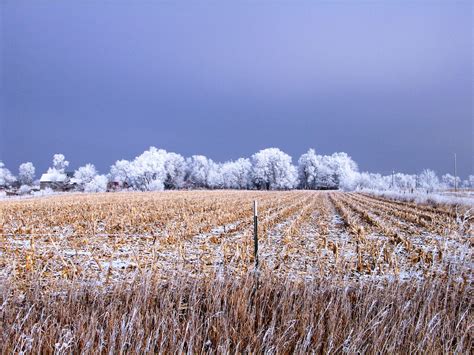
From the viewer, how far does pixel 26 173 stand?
399ft

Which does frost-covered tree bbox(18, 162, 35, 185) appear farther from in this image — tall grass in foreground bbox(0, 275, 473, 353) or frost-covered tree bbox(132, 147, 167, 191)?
tall grass in foreground bbox(0, 275, 473, 353)

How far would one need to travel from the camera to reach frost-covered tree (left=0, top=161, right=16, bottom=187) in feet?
355

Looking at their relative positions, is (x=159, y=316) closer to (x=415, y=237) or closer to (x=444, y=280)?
(x=444, y=280)

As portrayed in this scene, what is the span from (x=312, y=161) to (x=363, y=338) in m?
108

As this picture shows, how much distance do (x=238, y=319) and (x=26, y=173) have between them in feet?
463

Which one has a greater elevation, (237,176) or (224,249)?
(237,176)

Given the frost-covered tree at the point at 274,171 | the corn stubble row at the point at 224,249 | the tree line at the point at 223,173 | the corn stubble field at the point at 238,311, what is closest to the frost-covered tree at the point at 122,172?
the tree line at the point at 223,173

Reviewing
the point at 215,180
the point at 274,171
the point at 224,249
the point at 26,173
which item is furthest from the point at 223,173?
the point at 224,249

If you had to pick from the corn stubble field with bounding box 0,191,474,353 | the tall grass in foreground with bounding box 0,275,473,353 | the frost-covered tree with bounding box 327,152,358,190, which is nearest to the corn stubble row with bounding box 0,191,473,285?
the corn stubble field with bounding box 0,191,474,353

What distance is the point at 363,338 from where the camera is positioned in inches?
154

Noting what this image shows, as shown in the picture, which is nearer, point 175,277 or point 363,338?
point 363,338

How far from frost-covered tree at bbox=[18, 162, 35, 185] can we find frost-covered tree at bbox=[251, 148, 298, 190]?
271ft

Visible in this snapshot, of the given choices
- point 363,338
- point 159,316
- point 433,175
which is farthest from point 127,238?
point 433,175

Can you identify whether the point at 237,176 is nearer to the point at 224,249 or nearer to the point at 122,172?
the point at 122,172
